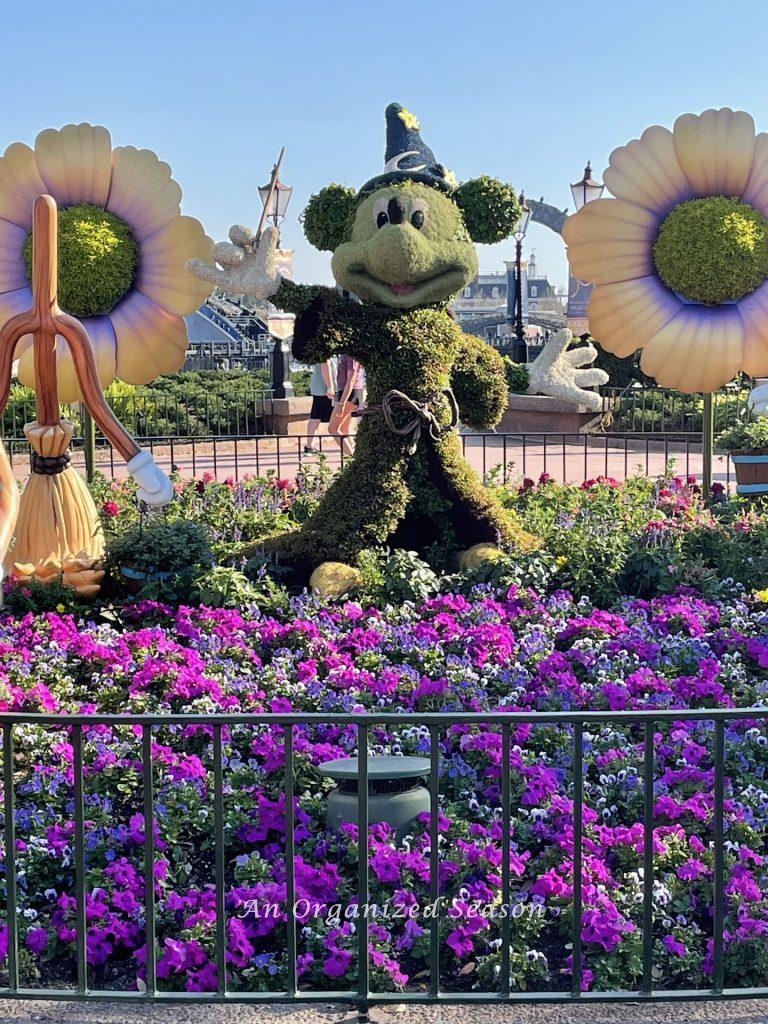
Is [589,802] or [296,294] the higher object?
[296,294]

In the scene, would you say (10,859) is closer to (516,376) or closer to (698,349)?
(516,376)

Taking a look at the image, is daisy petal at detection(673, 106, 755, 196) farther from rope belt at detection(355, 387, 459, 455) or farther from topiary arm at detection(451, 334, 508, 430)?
rope belt at detection(355, 387, 459, 455)

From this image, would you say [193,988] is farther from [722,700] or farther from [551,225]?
[551,225]

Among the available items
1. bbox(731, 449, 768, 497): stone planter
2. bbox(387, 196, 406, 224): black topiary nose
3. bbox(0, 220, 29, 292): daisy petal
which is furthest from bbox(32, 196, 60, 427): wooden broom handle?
bbox(731, 449, 768, 497): stone planter

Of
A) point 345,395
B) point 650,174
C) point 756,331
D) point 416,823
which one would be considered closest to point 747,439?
point 756,331

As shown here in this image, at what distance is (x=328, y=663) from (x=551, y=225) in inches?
974

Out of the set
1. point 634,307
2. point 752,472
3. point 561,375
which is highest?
point 634,307

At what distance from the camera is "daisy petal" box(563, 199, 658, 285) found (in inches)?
275

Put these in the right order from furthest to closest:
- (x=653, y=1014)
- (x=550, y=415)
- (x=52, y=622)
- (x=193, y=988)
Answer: (x=550, y=415) < (x=52, y=622) < (x=193, y=988) < (x=653, y=1014)

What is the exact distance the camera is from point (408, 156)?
6.45 meters

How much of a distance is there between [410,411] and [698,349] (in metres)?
1.85

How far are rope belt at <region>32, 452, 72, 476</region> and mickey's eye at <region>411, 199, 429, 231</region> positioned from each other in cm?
206

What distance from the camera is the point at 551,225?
2817 cm

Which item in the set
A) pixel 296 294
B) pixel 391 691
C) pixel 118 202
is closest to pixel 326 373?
pixel 118 202
